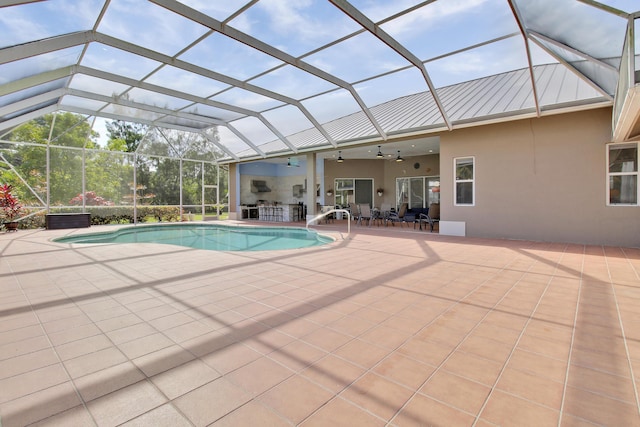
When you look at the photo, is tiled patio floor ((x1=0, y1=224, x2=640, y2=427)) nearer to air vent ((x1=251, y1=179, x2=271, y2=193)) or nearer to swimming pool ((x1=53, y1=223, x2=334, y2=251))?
swimming pool ((x1=53, y1=223, x2=334, y2=251))

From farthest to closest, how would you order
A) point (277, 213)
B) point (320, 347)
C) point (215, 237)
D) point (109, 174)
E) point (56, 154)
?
point (277, 213) → point (109, 174) → point (56, 154) → point (215, 237) → point (320, 347)

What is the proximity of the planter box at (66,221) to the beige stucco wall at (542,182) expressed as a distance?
41.8 feet

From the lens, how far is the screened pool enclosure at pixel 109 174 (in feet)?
38.4

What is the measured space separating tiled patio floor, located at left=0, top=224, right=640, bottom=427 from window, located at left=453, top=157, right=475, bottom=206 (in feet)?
14.8

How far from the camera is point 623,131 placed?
591cm

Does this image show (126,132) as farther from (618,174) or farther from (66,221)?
(618,174)

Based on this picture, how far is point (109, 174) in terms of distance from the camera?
1411 centimetres

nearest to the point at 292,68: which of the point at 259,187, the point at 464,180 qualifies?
the point at 464,180

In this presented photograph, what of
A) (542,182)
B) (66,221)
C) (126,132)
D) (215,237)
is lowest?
(215,237)

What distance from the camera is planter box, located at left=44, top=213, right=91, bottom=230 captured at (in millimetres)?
11133

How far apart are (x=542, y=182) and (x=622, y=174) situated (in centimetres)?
146

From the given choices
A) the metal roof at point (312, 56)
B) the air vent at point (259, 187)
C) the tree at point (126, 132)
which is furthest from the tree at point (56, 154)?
the tree at point (126, 132)

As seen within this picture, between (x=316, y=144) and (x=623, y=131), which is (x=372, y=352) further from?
(x=316, y=144)

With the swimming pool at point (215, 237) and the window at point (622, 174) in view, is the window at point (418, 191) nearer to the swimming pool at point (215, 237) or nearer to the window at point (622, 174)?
the swimming pool at point (215, 237)
